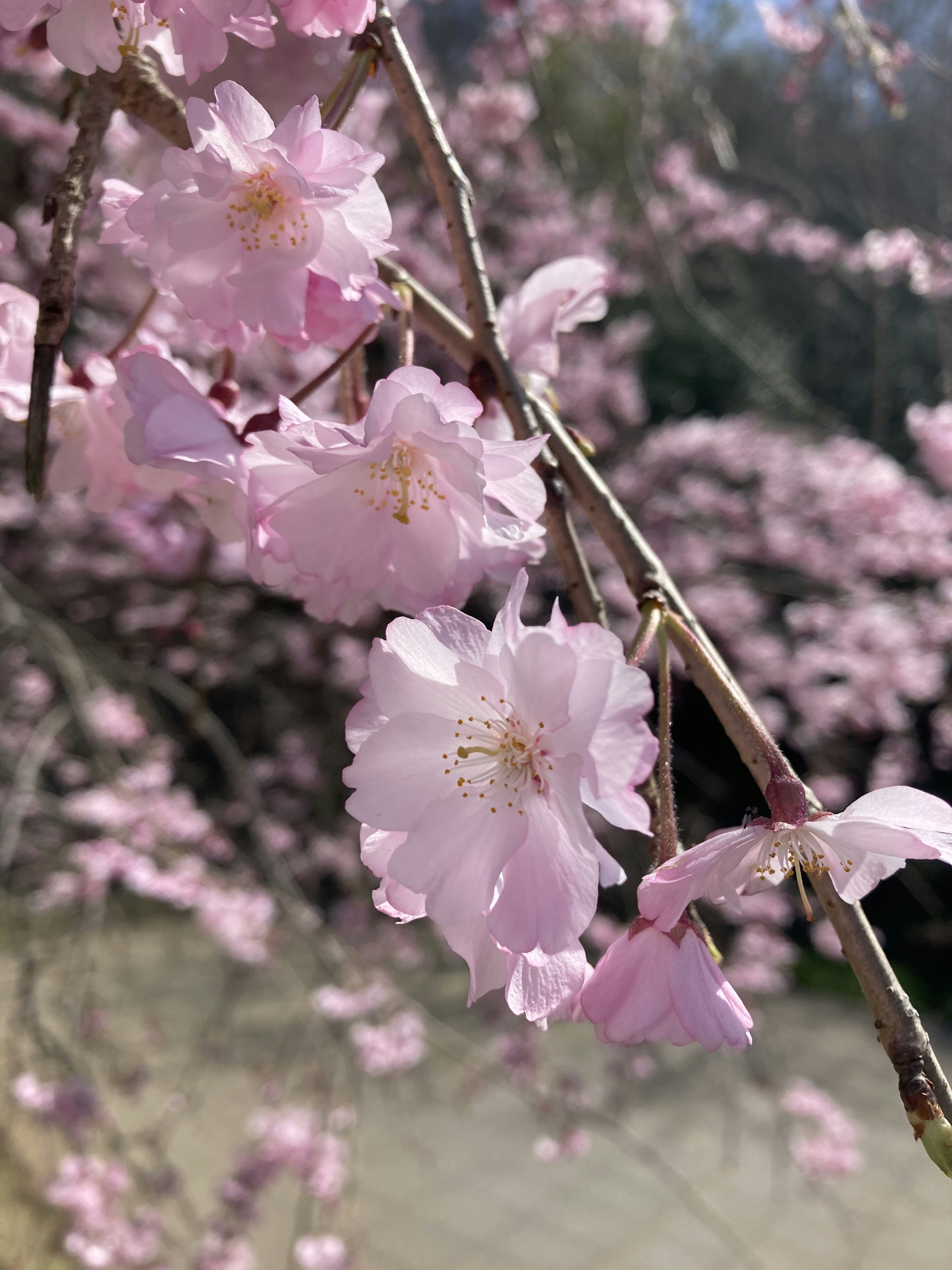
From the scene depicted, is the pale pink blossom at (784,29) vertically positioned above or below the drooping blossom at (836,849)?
above

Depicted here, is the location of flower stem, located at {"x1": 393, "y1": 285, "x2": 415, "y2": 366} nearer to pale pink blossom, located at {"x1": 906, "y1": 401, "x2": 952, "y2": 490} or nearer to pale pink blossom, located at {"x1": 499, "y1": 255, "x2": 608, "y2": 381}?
pale pink blossom, located at {"x1": 499, "y1": 255, "x2": 608, "y2": 381}

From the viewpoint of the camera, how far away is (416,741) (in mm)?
395

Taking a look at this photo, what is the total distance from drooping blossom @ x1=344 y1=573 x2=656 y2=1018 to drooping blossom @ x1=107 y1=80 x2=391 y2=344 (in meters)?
0.21

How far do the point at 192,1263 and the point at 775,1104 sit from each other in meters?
1.49

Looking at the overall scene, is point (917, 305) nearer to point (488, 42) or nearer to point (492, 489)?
point (488, 42)

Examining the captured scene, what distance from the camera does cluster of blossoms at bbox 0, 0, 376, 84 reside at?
17.2 inches

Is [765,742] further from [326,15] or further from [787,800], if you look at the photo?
[326,15]

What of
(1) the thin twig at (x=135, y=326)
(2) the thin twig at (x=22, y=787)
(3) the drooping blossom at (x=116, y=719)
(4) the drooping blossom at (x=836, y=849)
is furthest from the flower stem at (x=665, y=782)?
(3) the drooping blossom at (x=116, y=719)

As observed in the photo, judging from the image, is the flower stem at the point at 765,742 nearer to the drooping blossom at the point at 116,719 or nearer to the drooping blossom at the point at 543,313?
the drooping blossom at the point at 543,313

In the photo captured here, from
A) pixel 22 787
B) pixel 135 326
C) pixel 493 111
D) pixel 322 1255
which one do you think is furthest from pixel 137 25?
pixel 493 111

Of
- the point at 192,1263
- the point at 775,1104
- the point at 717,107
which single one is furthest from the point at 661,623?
the point at 717,107

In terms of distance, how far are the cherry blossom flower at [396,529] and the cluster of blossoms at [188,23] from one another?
185 millimetres

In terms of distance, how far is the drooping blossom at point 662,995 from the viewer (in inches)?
15.1

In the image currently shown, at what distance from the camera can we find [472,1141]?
297 cm
